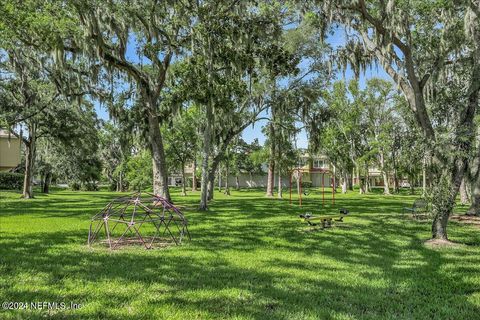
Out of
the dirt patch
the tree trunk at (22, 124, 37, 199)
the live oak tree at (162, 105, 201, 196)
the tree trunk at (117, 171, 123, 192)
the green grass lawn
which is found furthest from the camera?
the tree trunk at (117, 171, 123, 192)

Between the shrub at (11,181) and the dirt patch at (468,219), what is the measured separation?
1642 inches

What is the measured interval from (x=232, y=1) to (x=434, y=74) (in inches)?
285

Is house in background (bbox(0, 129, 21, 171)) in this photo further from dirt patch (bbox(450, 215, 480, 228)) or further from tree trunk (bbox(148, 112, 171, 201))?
dirt patch (bbox(450, 215, 480, 228))

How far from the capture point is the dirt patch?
13.3 m

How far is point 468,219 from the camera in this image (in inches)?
559

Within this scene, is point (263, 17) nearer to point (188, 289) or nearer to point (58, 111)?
point (188, 289)

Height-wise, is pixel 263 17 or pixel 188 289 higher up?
pixel 263 17

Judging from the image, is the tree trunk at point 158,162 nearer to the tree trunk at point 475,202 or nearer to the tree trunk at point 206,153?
the tree trunk at point 206,153

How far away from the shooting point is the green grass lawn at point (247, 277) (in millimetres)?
4344

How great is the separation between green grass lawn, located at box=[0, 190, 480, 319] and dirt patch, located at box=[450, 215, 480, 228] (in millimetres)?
3747

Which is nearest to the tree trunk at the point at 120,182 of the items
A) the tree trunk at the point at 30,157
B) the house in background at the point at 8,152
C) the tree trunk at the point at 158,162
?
the house in background at the point at 8,152

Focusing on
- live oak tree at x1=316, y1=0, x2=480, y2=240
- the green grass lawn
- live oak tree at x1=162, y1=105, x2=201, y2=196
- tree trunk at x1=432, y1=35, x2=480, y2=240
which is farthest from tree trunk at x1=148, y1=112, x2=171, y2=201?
live oak tree at x1=162, y1=105, x2=201, y2=196

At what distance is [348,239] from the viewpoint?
981 cm

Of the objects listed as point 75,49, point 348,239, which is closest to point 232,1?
point 75,49
